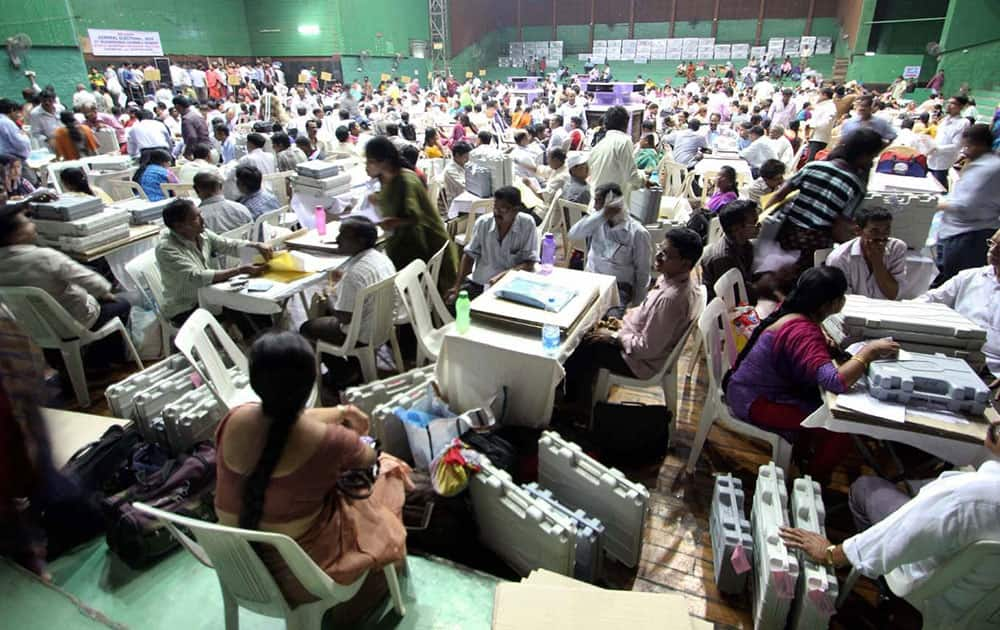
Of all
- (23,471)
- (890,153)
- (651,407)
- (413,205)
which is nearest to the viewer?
(23,471)

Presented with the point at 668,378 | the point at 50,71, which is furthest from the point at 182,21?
the point at 668,378

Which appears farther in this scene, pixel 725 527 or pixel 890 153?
pixel 890 153

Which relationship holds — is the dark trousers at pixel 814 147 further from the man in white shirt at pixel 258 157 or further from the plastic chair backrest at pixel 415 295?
the man in white shirt at pixel 258 157

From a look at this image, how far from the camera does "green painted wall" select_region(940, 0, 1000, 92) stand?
1282 cm

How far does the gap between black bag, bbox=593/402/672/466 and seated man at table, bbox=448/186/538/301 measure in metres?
1.24

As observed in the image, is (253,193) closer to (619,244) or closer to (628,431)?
(619,244)

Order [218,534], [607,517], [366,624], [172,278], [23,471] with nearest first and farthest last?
[218,534] → [23,471] → [366,624] → [607,517] → [172,278]

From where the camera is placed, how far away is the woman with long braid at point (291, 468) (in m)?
1.52

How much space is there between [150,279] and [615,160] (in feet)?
13.0

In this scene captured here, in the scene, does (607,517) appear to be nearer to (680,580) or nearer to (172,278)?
(680,580)

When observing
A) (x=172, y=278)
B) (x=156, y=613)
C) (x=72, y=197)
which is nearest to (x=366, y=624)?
(x=156, y=613)

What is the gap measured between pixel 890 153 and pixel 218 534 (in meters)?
6.83

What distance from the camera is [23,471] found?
1.76 m

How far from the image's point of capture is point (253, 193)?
4.53 metres
